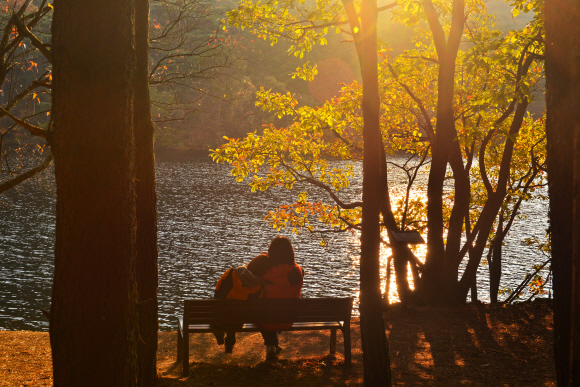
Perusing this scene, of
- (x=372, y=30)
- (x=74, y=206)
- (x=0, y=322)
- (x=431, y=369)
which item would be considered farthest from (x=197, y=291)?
(x=74, y=206)

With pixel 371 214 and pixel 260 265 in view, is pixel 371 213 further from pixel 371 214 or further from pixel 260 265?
pixel 260 265

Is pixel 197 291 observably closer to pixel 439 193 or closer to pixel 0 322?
pixel 0 322

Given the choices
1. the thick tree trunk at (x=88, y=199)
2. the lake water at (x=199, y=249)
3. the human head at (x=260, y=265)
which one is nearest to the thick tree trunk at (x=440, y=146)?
the human head at (x=260, y=265)

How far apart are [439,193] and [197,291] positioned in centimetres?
1127

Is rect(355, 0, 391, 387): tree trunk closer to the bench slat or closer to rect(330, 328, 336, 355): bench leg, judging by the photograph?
the bench slat

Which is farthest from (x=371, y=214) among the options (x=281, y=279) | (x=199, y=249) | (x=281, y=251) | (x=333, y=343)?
(x=199, y=249)

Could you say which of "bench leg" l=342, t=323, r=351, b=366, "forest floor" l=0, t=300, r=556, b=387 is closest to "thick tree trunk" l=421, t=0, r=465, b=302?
"forest floor" l=0, t=300, r=556, b=387

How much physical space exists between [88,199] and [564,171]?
2.58 m

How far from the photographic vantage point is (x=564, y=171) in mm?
2584

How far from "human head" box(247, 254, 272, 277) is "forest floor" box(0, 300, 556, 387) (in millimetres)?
1023

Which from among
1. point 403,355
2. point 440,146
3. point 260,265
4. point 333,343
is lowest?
point 403,355

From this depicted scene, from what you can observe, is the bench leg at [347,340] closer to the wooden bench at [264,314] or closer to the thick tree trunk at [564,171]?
the wooden bench at [264,314]

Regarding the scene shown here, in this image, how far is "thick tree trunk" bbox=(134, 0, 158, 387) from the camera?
451cm

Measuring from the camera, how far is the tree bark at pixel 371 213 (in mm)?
4645
